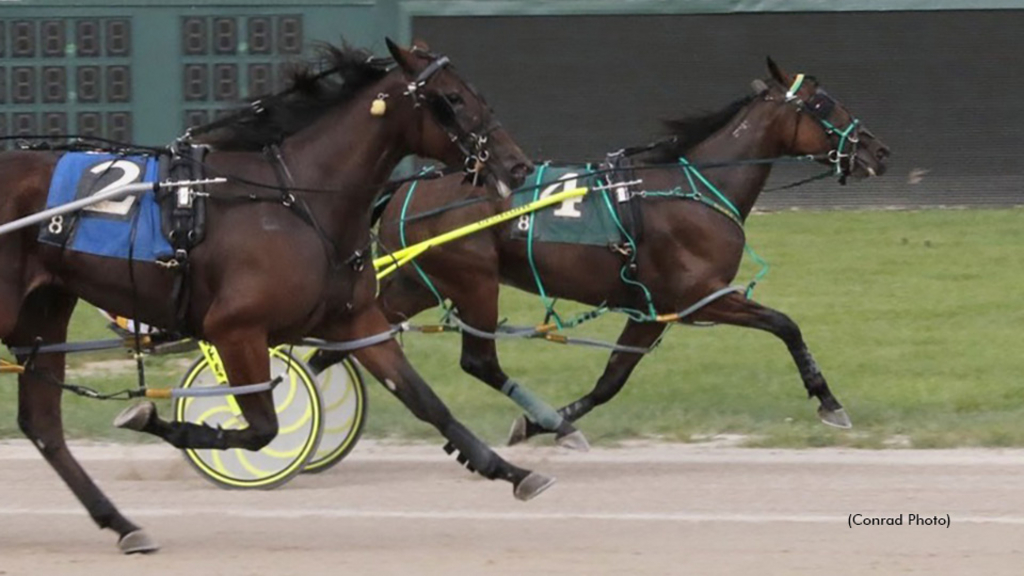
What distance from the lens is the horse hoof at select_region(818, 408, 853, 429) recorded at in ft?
32.1

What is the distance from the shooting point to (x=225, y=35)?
15.8 m

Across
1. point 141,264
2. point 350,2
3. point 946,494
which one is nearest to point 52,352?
point 141,264

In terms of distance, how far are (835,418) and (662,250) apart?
1242 mm

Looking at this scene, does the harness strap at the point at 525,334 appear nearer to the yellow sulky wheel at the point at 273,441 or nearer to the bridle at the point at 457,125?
the yellow sulky wheel at the point at 273,441

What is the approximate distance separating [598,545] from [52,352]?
228 cm

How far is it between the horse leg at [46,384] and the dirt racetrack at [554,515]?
12.2 inches

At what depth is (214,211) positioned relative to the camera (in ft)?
23.4

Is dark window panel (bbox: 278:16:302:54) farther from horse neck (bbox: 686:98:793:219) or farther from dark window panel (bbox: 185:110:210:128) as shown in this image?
horse neck (bbox: 686:98:793:219)

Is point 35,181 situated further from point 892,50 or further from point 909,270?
point 892,50

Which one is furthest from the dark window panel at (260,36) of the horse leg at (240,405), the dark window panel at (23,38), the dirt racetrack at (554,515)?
the horse leg at (240,405)

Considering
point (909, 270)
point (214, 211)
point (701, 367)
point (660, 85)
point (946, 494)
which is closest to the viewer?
point (214, 211)

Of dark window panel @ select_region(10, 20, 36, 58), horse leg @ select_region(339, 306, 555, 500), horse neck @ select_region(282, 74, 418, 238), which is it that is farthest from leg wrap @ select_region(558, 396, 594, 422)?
dark window panel @ select_region(10, 20, 36, 58)

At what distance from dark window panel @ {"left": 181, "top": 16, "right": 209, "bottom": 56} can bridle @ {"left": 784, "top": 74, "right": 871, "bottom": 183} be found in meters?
7.07

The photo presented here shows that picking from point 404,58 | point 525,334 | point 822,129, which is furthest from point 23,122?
point 404,58
